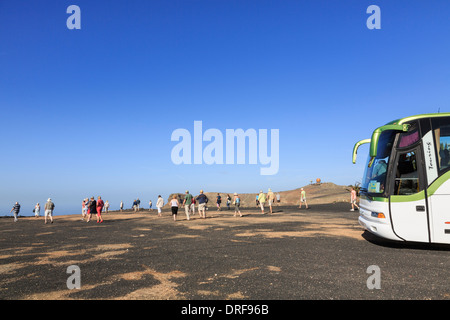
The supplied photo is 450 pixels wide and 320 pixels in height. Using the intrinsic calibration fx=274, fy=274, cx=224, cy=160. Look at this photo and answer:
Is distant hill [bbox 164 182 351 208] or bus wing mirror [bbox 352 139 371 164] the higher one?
bus wing mirror [bbox 352 139 371 164]

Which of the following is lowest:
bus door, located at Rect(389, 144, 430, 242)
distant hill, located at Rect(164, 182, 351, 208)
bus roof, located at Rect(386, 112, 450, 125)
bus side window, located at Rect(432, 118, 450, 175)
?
distant hill, located at Rect(164, 182, 351, 208)

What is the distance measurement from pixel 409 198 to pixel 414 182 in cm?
47

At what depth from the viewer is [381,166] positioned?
8125 millimetres

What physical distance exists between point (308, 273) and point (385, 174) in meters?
4.06

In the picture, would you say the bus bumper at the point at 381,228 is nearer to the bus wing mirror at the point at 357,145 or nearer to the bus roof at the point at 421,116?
the bus wing mirror at the point at 357,145

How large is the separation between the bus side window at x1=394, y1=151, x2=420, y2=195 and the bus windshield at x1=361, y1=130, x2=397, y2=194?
0.33 meters

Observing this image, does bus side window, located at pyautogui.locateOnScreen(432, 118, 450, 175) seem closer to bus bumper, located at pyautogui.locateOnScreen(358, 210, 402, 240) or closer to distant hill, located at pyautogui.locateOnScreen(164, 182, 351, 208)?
bus bumper, located at pyautogui.locateOnScreen(358, 210, 402, 240)

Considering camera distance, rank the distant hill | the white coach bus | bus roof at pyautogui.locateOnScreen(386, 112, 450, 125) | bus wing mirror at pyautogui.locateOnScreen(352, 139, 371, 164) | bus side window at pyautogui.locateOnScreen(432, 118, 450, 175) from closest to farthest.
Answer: the white coach bus, bus side window at pyautogui.locateOnScreen(432, 118, 450, 175), bus roof at pyautogui.locateOnScreen(386, 112, 450, 125), bus wing mirror at pyautogui.locateOnScreen(352, 139, 371, 164), the distant hill

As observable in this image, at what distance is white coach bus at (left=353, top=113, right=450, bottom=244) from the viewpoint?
708cm

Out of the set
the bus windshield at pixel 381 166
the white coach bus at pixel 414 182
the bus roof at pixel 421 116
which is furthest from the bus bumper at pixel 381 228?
the bus roof at pixel 421 116

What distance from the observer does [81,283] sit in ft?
17.1

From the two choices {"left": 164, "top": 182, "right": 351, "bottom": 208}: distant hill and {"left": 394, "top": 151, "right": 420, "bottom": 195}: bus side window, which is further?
{"left": 164, "top": 182, "right": 351, "bottom": 208}: distant hill

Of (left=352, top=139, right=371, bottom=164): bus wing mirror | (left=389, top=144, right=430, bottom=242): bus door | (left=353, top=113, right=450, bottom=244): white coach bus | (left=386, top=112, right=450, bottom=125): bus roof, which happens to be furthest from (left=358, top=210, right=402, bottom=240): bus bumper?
(left=386, top=112, right=450, bottom=125): bus roof
